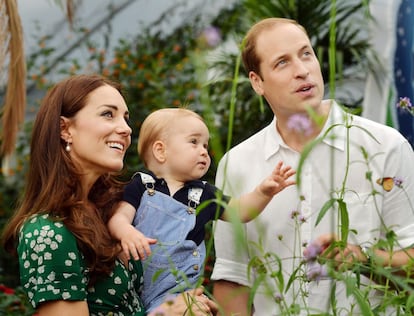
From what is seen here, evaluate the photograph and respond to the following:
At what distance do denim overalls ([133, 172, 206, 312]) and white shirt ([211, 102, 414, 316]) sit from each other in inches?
10.3

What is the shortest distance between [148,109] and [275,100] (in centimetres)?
420

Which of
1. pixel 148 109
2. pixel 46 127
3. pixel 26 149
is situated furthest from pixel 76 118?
pixel 26 149

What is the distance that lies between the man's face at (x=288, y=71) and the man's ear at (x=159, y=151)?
1.51 feet

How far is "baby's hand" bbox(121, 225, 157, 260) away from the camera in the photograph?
2.94 m

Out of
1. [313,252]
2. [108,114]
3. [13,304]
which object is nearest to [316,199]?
[108,114]

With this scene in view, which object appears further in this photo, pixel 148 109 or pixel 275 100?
pixel 148 109

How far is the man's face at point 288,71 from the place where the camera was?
3.54 meters

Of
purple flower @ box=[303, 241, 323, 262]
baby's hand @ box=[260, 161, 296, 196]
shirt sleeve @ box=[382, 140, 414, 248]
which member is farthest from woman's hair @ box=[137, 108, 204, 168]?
purple flower @ box=[303, 241, 323, 262]

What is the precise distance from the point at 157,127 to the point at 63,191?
0.49 metres

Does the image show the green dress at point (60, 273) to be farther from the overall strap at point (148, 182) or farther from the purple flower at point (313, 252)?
the purple flower at point (313, 252)

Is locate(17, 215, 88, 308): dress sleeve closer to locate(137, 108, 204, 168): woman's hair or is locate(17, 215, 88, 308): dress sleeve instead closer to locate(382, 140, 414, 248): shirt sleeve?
locate(137, 108, 204, 168): woman's hair

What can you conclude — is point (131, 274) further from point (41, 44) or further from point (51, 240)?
point (41, 44)

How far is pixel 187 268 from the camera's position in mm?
3201

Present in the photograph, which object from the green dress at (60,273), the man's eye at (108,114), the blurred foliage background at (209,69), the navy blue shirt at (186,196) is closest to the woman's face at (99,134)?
the man's eye at (108,114)
